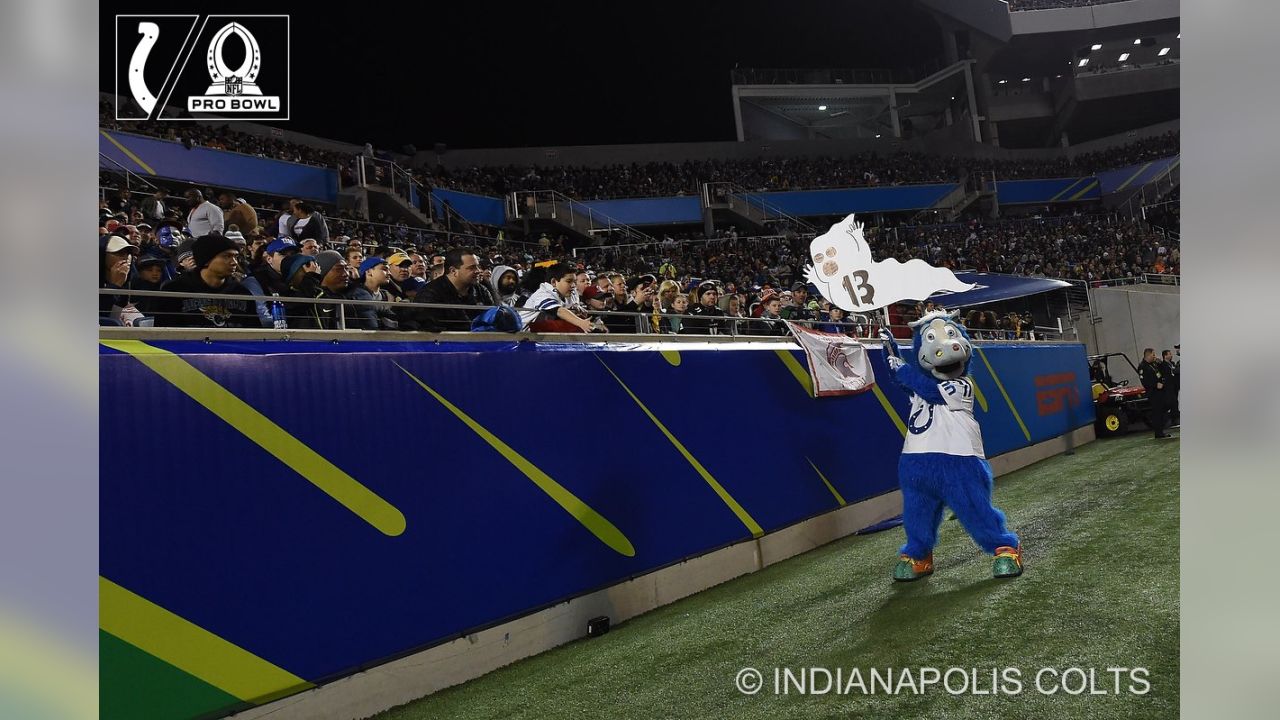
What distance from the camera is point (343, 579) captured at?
3549 mm

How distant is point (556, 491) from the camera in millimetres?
4676

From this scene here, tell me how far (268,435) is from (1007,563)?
3829mm

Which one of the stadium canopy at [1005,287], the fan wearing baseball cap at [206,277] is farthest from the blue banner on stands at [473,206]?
the fan wearing baseball cap at [206,277]

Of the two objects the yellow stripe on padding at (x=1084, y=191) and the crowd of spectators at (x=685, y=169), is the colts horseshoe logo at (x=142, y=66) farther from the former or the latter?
the yellow stripe on padding at (x=1084, y=191)

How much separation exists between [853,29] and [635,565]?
31.6 m

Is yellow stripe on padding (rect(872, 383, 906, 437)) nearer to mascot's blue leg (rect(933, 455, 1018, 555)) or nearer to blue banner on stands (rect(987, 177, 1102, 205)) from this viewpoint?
mascot's blue leg (rect(933, 455, 1018, 555))

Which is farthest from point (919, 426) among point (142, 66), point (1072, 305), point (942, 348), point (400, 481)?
point (1072, 305)

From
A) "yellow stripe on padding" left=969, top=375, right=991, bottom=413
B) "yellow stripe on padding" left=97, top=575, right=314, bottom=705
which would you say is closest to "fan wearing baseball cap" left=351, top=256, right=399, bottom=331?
"yellow stripe on padding" left=97, top=575, right=314, bottom=705

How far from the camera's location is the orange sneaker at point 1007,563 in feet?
15.7

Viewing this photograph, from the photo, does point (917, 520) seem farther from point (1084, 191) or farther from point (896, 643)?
point (1084, 191)

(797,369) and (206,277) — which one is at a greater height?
(206,277)

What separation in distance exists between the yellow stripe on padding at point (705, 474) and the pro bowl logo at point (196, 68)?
31.3ft

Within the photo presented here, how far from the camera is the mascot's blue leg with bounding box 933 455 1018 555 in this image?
484cm
